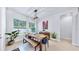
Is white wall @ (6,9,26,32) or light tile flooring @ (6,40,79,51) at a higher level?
white wall @ (6,9,26,32)

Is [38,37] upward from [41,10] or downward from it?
downward

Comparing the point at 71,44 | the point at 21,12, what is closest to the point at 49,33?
the point at 71,44

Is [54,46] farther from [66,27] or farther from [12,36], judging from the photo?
[12,36]

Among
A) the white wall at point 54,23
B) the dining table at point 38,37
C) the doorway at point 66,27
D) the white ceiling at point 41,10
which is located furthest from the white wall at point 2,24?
the doorway at point 66,27

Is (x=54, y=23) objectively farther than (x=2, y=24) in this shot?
Yes

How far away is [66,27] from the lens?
5.12ft

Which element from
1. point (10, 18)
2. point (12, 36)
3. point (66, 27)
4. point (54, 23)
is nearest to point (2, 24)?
point (10, 18)

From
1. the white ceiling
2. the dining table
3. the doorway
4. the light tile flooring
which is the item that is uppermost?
the white ceiling

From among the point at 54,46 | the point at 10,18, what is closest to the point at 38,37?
the point at 54,46

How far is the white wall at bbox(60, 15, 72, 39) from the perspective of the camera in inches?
60.3

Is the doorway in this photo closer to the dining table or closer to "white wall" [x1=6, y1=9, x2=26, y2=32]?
the dining table

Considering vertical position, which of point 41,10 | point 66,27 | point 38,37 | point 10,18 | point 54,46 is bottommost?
point 54,46

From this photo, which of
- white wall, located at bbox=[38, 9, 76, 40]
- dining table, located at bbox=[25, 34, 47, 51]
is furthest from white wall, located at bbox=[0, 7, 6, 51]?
white wall, located at bbox=[38, 9, 76, 40]

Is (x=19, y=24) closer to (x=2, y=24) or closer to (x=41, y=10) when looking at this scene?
(x=2, y=24)
